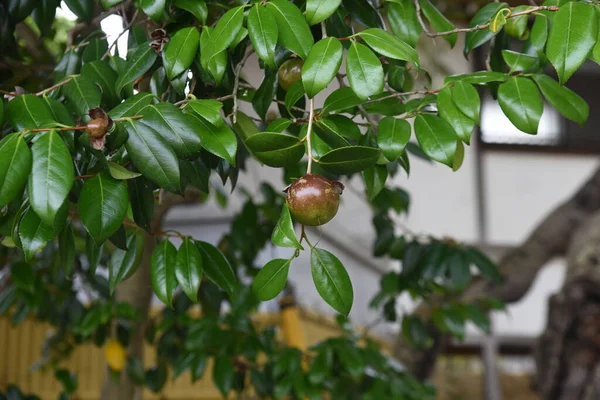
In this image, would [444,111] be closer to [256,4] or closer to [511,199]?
[256,4]

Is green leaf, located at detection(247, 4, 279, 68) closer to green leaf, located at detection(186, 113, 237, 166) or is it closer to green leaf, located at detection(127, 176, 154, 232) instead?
green leaf, located at detection(186, 113, 237, 166)

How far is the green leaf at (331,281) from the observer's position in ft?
2.94

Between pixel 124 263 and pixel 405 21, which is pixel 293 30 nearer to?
pixel 405 21

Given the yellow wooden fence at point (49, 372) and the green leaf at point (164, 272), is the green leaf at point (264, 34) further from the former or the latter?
the yellow wooden fence at point (49, 372)

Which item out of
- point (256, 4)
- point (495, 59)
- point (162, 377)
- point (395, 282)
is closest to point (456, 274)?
point (395, 282)

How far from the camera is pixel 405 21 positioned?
119cm

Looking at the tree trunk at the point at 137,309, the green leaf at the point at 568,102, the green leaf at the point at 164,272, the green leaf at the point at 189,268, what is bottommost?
the tree trunk at the point at 137,309

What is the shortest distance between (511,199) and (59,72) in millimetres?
5596

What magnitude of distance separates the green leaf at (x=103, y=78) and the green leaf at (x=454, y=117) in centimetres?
45

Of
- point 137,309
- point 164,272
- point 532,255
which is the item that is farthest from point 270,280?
Result: point 532,255

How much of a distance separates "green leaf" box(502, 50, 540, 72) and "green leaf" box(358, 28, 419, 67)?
0.68 ft

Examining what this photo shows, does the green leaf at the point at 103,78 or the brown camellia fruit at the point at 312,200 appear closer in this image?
the brown camellia fruit at the point at 312,200

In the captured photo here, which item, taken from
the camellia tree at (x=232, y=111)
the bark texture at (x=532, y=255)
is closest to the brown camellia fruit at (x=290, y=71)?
the camellia tree at (x=232, y=111)

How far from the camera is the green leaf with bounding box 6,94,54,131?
95cm
